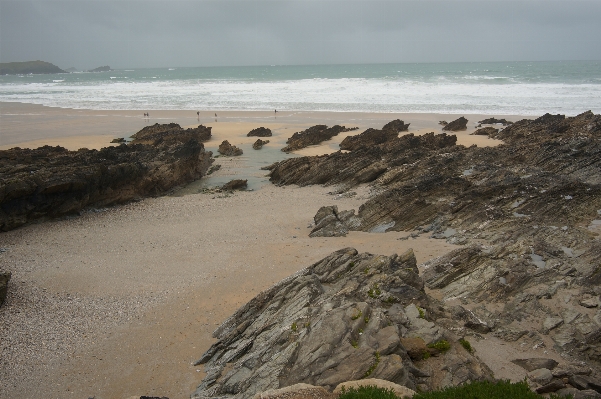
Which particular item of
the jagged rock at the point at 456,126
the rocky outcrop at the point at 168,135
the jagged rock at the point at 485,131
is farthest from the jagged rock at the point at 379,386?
the jagged rock at the point at 456,126

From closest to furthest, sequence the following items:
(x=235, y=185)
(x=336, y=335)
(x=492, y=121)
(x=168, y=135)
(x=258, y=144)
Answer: (x=336, y=335) → (x=235, y=185) → (x=168, y=135) → (x=258, y=144) → (x=492, y=121)

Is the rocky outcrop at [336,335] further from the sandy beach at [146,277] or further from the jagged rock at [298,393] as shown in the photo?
the sandy beach at [146,277]

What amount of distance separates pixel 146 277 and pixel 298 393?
906 centimetres

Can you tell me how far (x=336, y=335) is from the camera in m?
7.74

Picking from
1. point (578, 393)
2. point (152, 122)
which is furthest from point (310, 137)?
point (578, 393)

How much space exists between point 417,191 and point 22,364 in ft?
48.7

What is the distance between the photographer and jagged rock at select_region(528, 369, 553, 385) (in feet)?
26.0

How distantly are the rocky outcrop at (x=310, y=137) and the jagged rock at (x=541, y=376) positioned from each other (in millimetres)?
27585

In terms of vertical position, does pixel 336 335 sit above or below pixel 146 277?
above

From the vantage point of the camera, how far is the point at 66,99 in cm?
7281

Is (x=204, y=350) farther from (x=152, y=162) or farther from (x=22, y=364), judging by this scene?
(x=152, y=162)

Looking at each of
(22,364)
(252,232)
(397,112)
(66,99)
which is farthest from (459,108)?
(66,99)

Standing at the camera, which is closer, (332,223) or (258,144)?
(332,223)

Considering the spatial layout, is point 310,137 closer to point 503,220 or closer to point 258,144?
point 258,144
